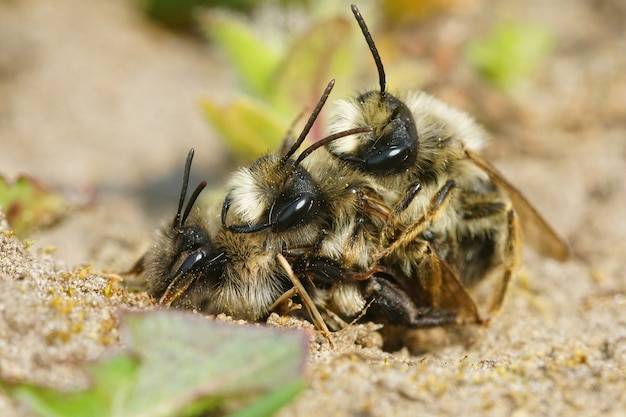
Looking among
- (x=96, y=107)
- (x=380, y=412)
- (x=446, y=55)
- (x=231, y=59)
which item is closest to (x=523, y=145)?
(x=446, y=55)

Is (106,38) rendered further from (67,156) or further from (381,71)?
(381,71)

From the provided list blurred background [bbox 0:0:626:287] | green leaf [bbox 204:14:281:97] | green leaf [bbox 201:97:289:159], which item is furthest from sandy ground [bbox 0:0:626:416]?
green leaf [bbox 204:14:281:97]

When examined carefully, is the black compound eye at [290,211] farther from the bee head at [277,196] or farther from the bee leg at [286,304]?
the bee leg at [286,304]

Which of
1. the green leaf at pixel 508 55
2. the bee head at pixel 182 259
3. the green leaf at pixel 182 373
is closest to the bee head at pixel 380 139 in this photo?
the bee head at pixel 182 259

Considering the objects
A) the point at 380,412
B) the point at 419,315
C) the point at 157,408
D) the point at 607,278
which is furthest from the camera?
the point at 607,278

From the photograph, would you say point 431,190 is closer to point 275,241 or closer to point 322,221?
point 322,221

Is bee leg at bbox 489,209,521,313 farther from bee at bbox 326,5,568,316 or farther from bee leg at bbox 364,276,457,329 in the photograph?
bee leg at bbox 364,276,457,329
